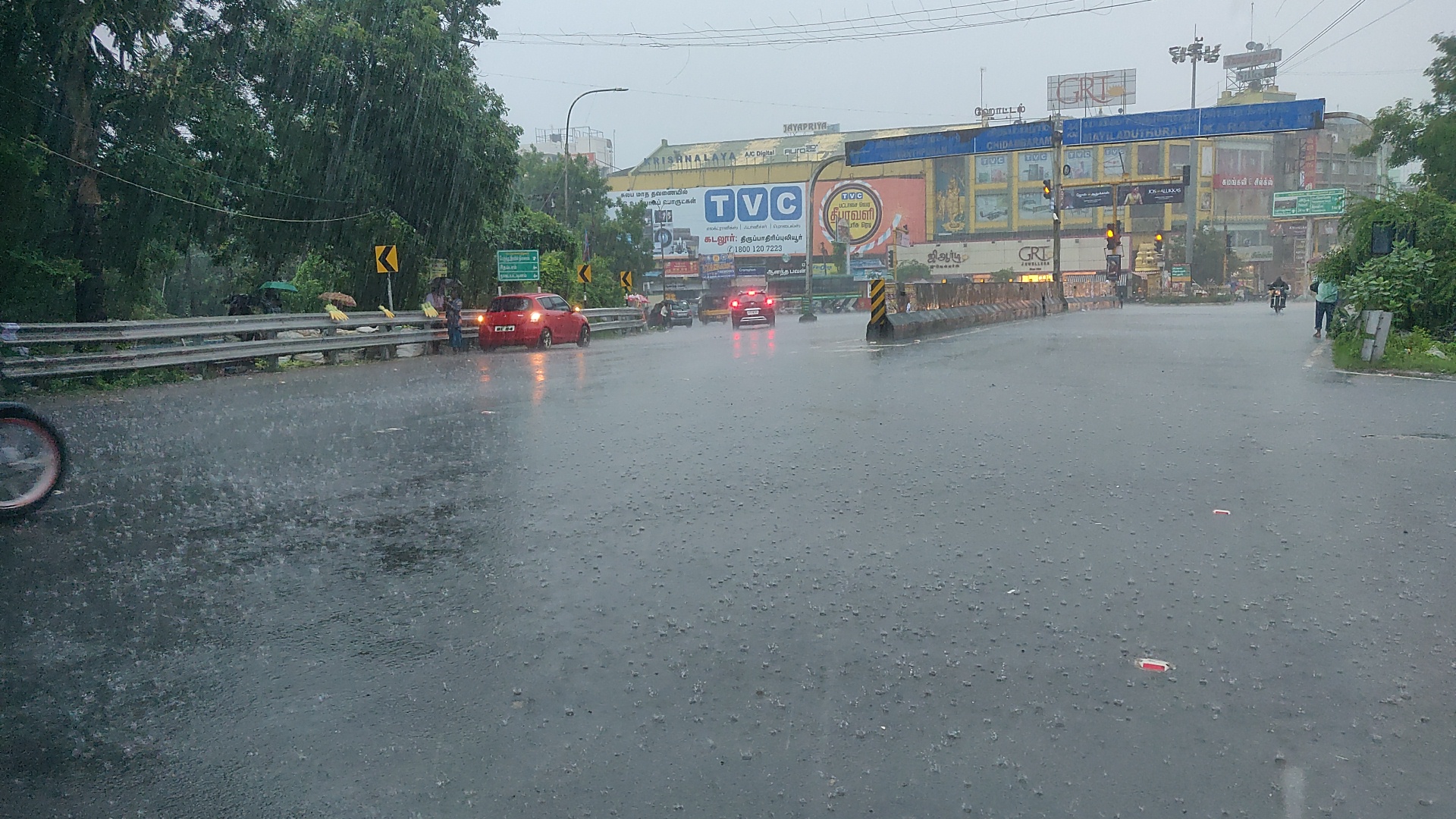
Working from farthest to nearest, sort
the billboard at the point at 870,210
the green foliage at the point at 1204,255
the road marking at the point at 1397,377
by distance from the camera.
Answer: the green foliage at the point at 1204,255, the billboard at the point at 870,210, the road marking at the point at 1397,377

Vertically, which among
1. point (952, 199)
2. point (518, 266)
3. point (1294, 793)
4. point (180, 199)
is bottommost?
point (1294, 793)

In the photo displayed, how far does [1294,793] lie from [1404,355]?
16.9 metres

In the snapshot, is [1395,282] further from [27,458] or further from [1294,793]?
[27,458]

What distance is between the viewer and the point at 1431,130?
142ft

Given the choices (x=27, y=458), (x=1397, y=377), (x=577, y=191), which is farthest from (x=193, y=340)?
(x=577, y=191)

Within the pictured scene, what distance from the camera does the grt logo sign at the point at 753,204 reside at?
104438mm

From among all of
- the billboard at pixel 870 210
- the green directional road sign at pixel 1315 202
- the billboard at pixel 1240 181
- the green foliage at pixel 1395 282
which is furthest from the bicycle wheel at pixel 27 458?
the billboard at pixel 1240 181

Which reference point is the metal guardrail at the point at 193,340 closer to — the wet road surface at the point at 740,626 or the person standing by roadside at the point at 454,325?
the person standing by roadside at the point at 454,325

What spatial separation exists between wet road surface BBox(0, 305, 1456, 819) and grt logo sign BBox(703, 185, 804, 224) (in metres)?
96.0

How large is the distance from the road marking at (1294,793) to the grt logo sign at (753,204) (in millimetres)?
102892

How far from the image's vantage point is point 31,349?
1698 centimetres

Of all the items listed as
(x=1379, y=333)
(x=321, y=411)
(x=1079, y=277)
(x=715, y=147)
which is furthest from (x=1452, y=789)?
(x=715, y=147)

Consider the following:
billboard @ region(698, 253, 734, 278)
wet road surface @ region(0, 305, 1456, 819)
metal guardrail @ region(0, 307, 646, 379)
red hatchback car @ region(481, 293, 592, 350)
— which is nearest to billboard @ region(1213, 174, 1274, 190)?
billboard @ region(698, 253, 734, 278)

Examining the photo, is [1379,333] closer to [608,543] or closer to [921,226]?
[608,543]
